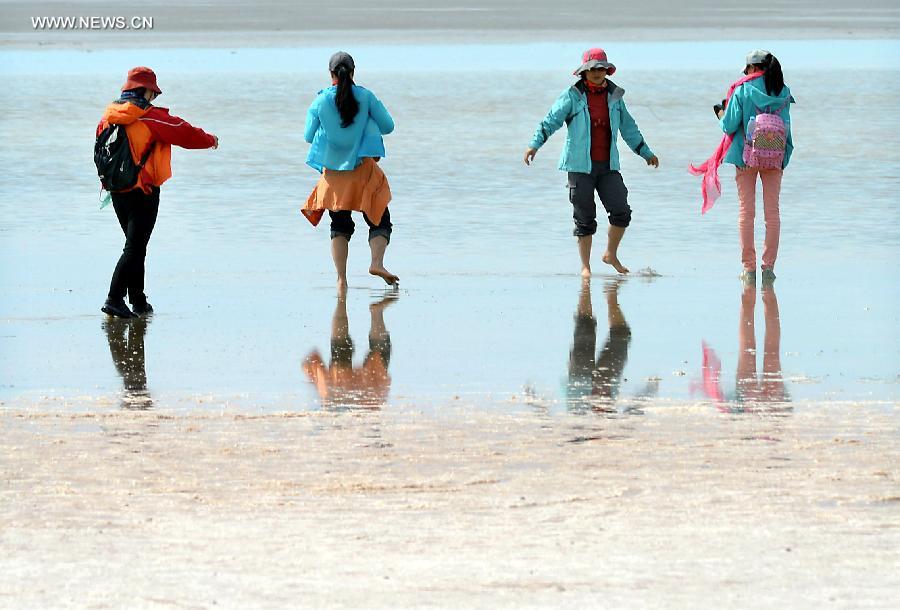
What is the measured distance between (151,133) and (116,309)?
40.6 inches

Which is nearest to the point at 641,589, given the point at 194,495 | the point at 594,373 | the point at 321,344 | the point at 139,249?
the point at 194,495

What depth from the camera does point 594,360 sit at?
918 cm

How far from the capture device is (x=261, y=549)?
5.82 metres

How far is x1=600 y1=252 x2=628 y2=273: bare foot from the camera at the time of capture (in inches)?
484

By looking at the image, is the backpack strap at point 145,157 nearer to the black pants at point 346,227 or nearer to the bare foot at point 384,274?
the black pants at point 346,227

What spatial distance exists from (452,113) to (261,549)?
18800mm

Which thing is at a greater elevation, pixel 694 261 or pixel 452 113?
pixel 452 113

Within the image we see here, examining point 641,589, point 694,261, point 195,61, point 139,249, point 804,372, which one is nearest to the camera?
point 641,589

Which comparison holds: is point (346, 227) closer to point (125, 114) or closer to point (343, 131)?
point (343, 131)

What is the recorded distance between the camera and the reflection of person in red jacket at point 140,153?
10594 mm

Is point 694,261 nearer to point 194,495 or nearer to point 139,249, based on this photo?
point 139,249

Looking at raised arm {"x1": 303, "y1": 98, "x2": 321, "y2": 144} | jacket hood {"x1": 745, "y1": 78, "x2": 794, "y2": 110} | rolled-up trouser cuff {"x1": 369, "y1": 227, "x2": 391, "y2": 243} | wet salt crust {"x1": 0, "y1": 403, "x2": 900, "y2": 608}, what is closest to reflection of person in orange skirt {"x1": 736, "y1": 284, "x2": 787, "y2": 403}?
wet salt crust {"x1": 0, "y1": 403, "x2": 900, "y2": 608}

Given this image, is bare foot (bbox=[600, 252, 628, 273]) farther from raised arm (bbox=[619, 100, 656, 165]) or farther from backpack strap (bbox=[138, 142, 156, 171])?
backpack strap (bbox=[138, 142, 156, 171])

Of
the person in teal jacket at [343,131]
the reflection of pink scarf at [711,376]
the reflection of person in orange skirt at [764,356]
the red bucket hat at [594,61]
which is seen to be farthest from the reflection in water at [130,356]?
the red bucket hat at [594,61]
